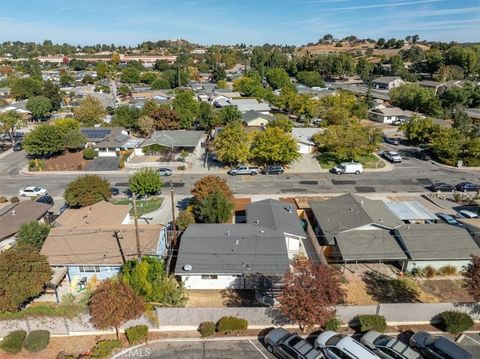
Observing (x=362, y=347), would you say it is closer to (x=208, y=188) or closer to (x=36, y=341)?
(x=36, y=341)

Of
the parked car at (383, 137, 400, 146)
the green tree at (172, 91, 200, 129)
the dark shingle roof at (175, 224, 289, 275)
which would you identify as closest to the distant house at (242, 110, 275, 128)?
the green tree at (172, 91, 200, 129)

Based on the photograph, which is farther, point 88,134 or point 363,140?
point 88,134

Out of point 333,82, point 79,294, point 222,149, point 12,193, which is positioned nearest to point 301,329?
point 79,294

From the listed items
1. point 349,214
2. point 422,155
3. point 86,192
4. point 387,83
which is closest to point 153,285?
point 86,192

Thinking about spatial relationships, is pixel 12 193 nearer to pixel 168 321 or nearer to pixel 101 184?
Answer: pixel 101 184

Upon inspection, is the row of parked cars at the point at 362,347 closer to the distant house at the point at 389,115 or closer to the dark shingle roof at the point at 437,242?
the dark shingle roof at the point at 437,242

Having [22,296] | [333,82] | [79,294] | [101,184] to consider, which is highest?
[333,82]

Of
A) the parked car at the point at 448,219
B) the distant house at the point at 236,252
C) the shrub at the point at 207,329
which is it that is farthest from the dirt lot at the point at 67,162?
the parked car at the point at 448,219
